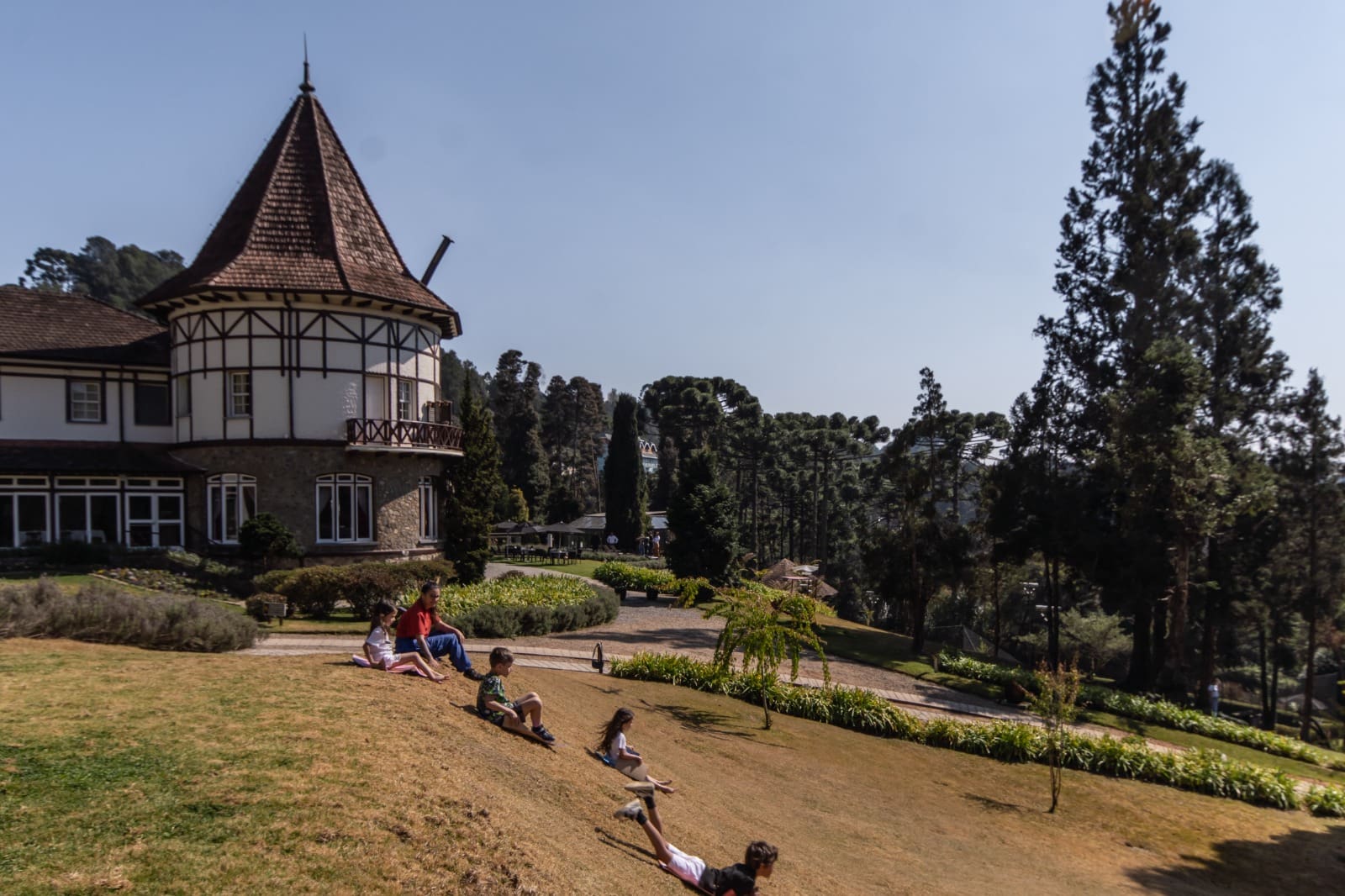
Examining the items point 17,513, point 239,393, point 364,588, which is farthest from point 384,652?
point 17,513

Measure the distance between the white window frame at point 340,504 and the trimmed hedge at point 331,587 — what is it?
4085 mm

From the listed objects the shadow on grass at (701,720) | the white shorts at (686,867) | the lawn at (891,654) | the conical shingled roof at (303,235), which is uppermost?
the conical shingled roof at (303,235)

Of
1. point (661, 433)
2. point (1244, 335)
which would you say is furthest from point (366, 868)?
point (661, 433)

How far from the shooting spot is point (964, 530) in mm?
30297

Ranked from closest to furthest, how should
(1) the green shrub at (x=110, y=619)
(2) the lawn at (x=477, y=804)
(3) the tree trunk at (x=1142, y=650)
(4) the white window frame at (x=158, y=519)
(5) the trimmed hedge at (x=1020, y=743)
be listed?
1. (2) the lawn at (x=477, y=804)
2. (1) the green shrub at (x=110, y=619)
3. (5) the trimmed hedge at (x=1020, y=743)
4. (4) the white window frame at (x=158, y=519)
5. (3) the tree trunk at (x=1142, y=650)

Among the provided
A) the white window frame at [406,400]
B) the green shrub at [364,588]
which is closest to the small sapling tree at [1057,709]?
the green shrub at [364,588]

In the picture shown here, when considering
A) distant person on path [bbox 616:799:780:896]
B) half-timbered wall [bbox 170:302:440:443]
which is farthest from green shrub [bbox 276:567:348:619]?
distant person on path [bbox 616:799:780:896]

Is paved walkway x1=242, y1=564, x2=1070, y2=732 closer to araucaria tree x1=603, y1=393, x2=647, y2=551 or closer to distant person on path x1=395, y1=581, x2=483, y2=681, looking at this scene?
distant person on path x1=395, y1=581, x2=483, y2=681

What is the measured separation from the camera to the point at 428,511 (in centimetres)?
3061

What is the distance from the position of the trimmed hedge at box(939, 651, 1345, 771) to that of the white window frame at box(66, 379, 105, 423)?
30.8 meters

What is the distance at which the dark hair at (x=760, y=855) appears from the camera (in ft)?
24.1

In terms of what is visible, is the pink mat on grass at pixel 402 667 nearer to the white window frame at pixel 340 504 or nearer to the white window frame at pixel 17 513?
the white window frame at pixel 340 504

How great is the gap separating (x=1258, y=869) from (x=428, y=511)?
26045 millimetres

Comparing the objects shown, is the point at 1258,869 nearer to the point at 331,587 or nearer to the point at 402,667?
the point at 402,667
